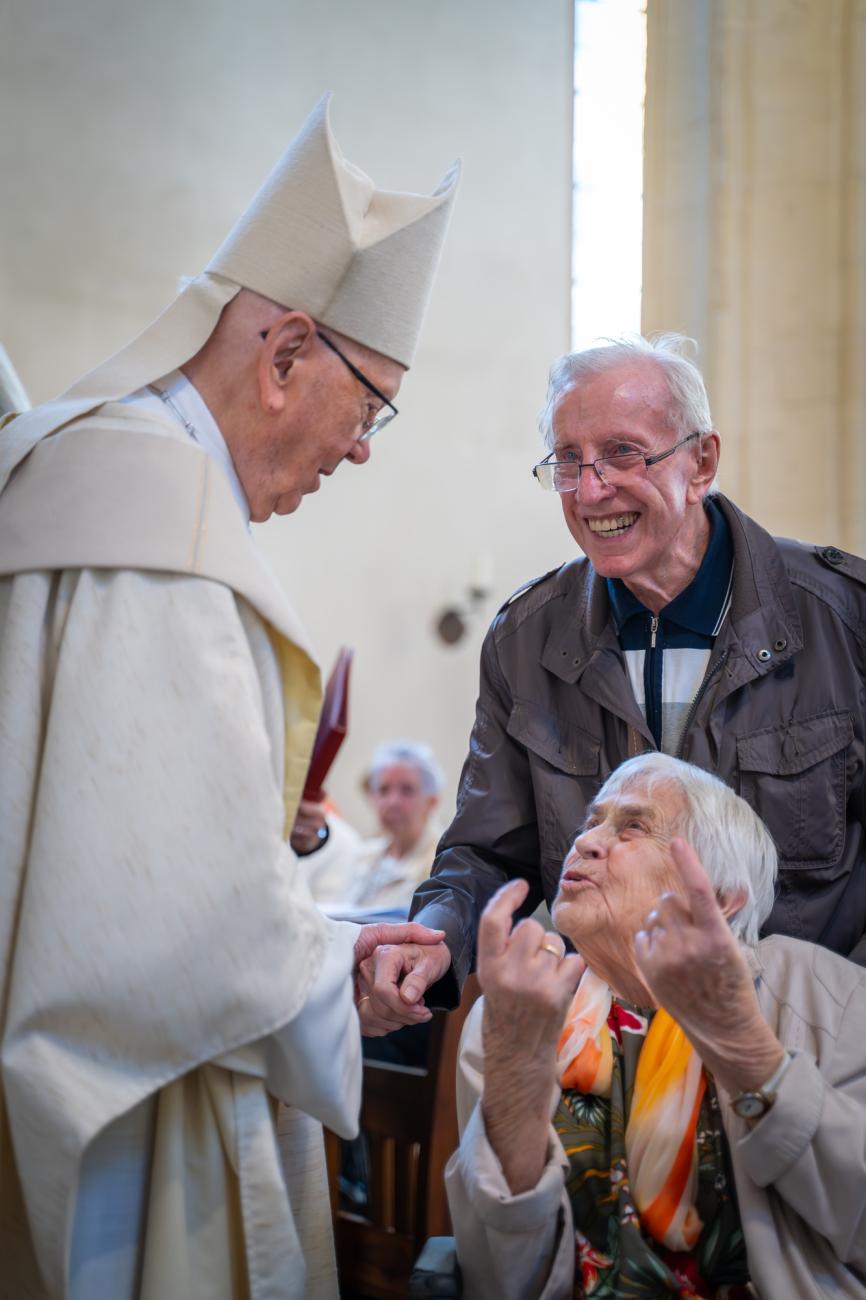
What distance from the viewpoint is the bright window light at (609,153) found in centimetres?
528

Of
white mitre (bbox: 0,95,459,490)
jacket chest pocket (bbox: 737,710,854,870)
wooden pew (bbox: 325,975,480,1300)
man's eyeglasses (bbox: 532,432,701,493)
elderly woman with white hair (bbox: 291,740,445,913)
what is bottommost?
wooden pew (bbox: 325,975,480,1300)

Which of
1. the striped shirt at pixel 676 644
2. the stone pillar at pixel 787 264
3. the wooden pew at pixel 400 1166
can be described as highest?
the stone pillar at pixel 787 264

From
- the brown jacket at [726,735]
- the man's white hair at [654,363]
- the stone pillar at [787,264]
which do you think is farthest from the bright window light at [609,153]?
the brown jacket at [726,735]

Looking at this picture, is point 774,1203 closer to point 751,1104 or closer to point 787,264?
point 751,1104

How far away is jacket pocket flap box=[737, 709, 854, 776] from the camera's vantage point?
8.11 ft

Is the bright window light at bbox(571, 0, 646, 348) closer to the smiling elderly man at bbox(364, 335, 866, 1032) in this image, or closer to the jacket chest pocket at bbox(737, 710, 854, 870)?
the smiling elderly man at bbox(364, 335, 866, 1032)

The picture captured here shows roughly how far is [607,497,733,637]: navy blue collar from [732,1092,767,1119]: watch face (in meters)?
1.06

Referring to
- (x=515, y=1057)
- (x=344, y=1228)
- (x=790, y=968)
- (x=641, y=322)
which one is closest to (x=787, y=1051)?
(x=790, y=968)

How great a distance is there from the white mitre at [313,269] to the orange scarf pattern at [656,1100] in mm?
1240

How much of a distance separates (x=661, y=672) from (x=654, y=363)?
69cm

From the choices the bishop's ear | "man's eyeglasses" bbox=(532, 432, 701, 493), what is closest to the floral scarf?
"man's eyeglasses" bbox=(532, 432, 701, 493)

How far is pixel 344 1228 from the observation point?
3.42 metres

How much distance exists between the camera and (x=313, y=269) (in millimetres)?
1955

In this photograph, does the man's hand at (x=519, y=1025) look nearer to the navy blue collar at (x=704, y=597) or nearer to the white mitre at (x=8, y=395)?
the navy blue collar at (x=704, y=597)
